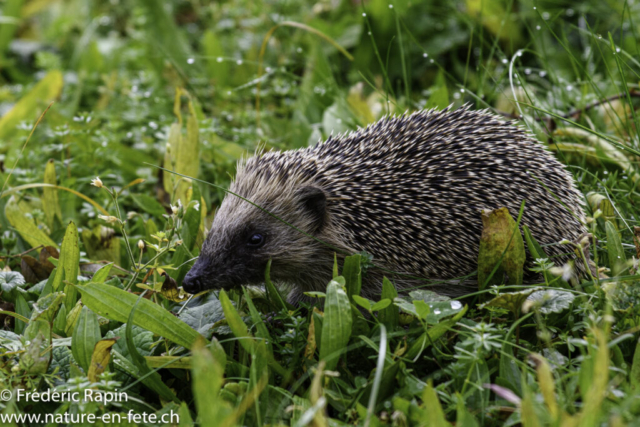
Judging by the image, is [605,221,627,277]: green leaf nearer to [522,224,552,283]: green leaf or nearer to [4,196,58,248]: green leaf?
[522,224,552,283]: green leaf

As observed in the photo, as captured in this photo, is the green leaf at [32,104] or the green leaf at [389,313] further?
the green leaf at [32,104]

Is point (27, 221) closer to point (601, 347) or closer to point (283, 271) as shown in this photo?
point (283, 271)

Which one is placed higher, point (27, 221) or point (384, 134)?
point (384, 134)

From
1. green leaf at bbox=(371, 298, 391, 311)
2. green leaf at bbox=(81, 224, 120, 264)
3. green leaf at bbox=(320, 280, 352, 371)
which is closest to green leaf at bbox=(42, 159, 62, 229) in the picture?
green leaf at bbox=(81, 224, 120, 264)

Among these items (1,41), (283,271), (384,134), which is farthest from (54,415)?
(1,41)

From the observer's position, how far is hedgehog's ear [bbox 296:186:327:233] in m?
4.06

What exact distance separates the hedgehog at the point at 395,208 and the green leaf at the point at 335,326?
72 cm

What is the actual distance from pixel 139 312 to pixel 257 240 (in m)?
0.98

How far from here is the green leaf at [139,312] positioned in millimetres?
3346

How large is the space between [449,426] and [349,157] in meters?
2.12

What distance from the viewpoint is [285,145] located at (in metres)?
5.95

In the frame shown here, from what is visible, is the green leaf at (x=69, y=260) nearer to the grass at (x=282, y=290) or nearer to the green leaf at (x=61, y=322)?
the grass at (x=282, y=290)

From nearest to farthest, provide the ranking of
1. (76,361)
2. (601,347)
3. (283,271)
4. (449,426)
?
(601,347), (449,426), (76,361), (283,271)

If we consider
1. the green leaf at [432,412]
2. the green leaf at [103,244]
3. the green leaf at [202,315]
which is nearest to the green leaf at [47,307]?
the green leaf at [202,315]
